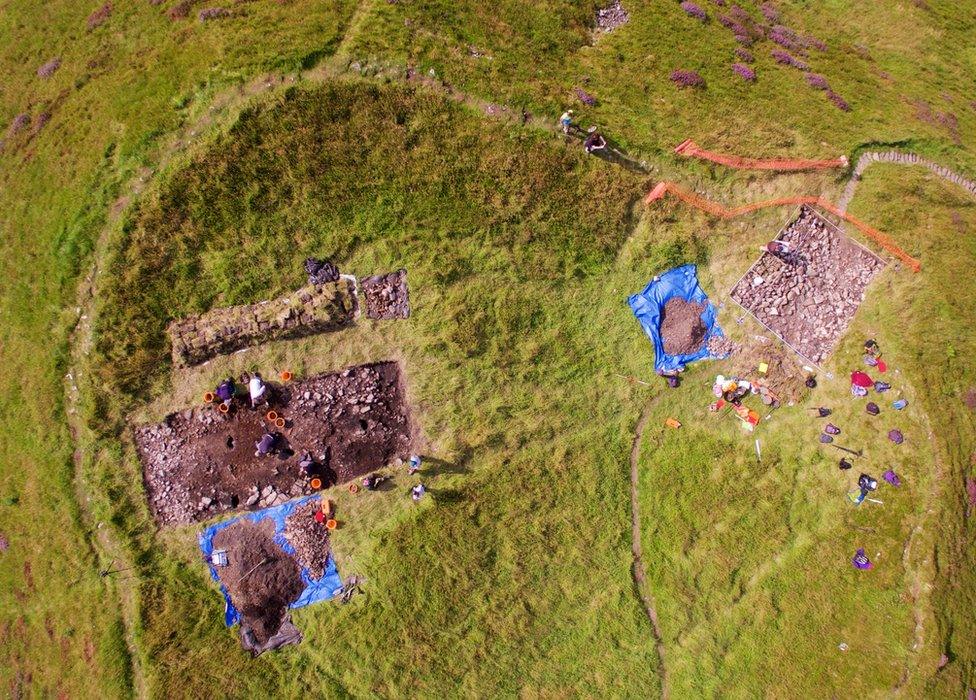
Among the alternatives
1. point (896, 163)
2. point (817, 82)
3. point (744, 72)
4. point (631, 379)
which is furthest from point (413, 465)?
point (817, 82)

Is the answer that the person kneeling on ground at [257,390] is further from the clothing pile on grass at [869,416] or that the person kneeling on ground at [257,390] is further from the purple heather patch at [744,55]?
the purple heather patch at [744,55]

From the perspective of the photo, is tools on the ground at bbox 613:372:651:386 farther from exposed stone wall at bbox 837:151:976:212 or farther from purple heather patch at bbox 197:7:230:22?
purple heather patch at bbox 197:7:230:22

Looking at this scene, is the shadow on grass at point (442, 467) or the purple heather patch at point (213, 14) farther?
the purple heather patch at point (213, 14)

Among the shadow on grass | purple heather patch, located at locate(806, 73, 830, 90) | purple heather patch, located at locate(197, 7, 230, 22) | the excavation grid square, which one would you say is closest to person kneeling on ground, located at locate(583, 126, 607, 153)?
the excavation grid square

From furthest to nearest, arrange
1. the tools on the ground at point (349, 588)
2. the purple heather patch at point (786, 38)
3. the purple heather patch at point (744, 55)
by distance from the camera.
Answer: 1. the purple heather patch at point (786, 38)
2. the purple heather patch at point (744, 55)
3. the tools on the ground at point (349, 588)

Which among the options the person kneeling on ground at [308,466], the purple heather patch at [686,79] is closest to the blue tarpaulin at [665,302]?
the purple heather patch at [686,79]

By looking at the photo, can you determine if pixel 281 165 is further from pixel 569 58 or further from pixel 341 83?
pixel 569 58
